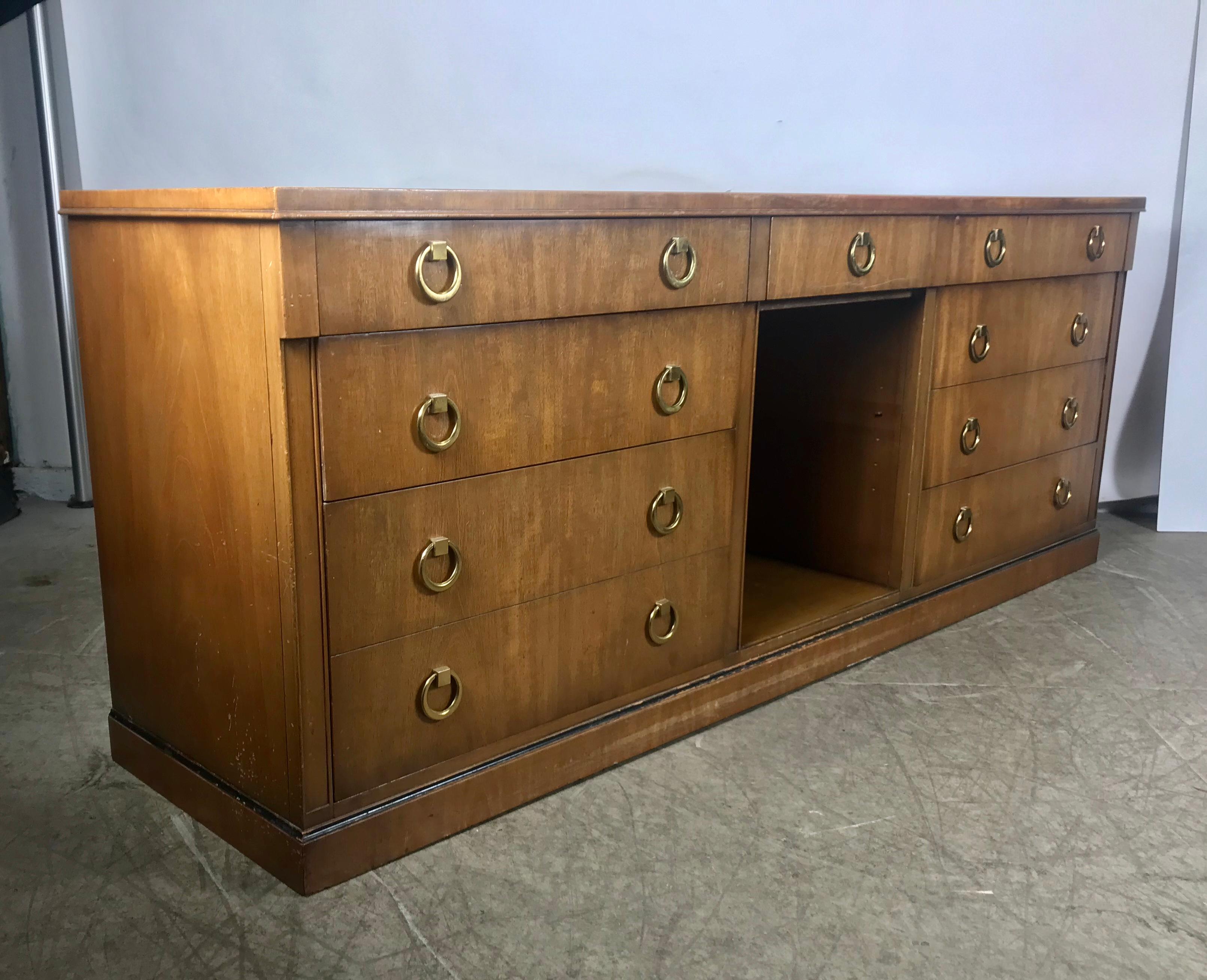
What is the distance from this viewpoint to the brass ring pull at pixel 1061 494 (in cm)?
276

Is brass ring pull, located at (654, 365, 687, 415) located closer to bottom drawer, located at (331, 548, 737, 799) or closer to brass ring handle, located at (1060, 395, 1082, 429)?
bottom drawer, located at (331, 548, 737, 799)

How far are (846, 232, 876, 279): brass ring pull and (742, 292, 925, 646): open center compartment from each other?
0.39 ft

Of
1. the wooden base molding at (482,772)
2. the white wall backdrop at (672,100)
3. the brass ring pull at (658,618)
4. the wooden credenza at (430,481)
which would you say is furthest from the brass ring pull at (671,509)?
the white wall backdrop at (672,100)

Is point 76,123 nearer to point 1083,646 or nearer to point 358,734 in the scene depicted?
point 358,734

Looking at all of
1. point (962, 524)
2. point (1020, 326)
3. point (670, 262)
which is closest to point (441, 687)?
point (670, 262)

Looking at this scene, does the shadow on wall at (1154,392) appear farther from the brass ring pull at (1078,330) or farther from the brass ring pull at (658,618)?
the brass ring pull at (658,618)

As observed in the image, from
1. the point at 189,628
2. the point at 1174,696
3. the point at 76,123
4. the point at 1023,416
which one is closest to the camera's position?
the point at 189,628

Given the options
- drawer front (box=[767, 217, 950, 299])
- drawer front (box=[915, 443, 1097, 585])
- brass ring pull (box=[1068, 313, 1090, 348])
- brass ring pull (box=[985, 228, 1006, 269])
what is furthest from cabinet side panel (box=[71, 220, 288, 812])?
brass ring pull (box=[1068, 313, 1090, 348])

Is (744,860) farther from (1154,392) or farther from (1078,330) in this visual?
(1154,392)

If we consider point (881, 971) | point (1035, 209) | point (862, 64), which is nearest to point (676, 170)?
point (862, 64)

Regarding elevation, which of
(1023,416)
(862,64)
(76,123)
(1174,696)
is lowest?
(1174,696)

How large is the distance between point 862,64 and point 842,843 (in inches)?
89.2

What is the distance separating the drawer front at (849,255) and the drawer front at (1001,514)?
499 millimetres

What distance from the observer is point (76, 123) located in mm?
2807
